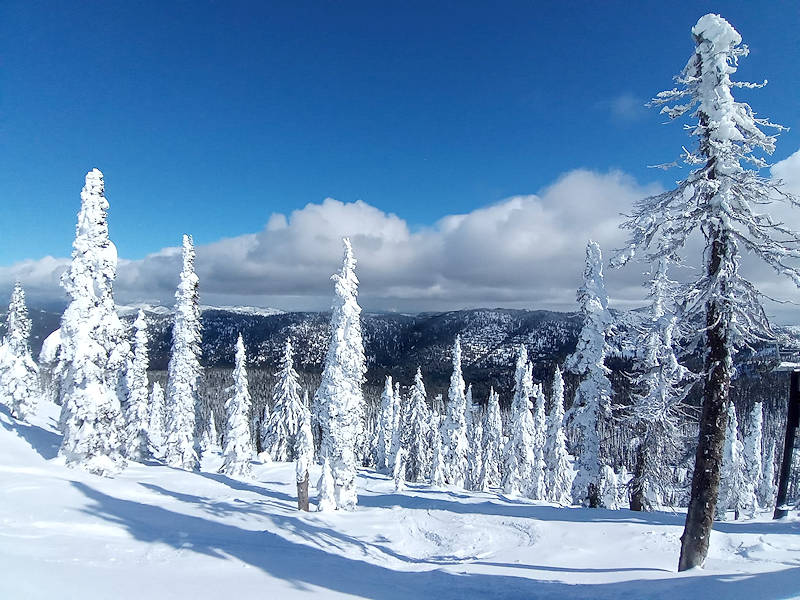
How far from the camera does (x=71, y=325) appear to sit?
25.0 metres

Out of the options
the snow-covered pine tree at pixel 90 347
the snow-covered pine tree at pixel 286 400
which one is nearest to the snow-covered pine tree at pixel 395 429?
the snow-covered pine tree at pixel 286 400

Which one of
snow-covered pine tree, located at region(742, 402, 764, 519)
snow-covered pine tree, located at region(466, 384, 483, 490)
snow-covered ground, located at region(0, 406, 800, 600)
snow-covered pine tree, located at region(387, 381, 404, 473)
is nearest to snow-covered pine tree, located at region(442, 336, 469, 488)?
snow-covered pine tree, located at region(466, 384, 483, 490)

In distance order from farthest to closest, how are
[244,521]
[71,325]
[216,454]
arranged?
[216,454] → [71,325] → [244,521]

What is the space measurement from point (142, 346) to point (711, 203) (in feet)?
150

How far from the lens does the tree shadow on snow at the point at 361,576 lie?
8.84 meters

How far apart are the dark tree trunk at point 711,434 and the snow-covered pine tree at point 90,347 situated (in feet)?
91.3

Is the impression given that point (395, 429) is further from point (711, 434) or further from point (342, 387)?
point (711, 434)

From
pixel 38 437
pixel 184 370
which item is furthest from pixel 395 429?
pixel 38 437

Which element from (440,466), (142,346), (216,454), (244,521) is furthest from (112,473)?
(216,454)

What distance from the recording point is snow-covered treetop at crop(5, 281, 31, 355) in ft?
138

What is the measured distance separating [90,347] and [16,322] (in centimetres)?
2637

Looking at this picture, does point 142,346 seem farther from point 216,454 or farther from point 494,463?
point 494,463

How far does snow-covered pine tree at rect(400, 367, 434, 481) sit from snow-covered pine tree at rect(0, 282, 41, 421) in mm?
37247

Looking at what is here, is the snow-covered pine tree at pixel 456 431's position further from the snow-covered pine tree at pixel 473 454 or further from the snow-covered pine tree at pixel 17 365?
the snow-covered pine tree at pixel 17 365
